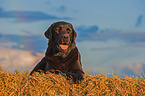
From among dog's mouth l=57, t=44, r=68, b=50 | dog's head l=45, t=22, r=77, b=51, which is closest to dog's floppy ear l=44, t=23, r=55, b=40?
dog's head l=45, t=22, r=77, b=51

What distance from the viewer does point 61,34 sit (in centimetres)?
691

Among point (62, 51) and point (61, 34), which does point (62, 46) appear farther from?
point (61, 34)

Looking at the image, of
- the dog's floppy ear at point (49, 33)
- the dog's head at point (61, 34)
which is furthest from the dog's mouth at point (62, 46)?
the dog's floppy ear at point (49, 33)

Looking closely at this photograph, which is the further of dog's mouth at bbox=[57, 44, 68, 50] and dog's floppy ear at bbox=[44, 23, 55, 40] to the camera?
dog's floppy ear at bbox=[44, 23, 55, 40]

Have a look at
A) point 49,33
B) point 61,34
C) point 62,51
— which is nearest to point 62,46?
point 62,51

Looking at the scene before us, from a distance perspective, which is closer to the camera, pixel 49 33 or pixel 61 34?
pixel 61 34

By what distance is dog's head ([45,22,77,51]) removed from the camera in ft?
22.4

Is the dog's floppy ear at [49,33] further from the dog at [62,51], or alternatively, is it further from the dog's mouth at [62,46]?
the dog's mouth at [62,46]

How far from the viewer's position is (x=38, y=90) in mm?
5531

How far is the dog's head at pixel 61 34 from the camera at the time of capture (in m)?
6.83

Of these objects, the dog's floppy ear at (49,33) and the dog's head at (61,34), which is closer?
the dog's head at (61,34)

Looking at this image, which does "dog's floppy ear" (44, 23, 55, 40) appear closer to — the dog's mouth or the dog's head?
the dog's head

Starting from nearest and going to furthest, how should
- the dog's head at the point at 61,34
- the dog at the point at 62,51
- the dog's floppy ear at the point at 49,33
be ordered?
the dog's head at the point at 61,34
the dog at the point at 62,51
the dog's floppy ear at the point at 49,33

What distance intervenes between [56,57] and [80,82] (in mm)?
1557
